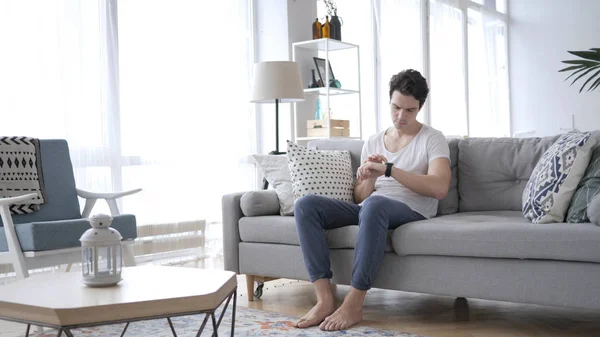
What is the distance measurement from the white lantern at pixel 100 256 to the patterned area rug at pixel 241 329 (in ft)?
2.63

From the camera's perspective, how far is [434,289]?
278 centimetres

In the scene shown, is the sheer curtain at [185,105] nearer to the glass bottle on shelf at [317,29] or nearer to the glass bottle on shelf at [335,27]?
the glass bottle on shelf at [317,29]

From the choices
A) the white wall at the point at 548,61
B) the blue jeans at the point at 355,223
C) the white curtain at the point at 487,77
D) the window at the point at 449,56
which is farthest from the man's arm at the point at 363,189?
the white wall at the point at 548,61

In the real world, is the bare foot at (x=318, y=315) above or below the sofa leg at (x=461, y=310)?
above

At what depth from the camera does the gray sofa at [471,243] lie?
2453mm

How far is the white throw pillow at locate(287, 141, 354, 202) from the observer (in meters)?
3.29

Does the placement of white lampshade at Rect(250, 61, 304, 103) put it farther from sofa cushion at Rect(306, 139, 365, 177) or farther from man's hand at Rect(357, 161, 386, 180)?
man's hand at Rect(357, 161, 386, 180)

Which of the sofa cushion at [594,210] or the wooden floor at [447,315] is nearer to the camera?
the sofa cushion at [594,210]

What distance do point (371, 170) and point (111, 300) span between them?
1.51m

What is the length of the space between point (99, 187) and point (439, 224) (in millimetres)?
2347

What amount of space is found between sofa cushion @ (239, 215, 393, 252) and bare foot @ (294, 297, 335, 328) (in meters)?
0.29

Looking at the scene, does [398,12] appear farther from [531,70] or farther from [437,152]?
[437,152]

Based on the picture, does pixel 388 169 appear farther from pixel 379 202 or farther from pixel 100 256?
pixel 100 256

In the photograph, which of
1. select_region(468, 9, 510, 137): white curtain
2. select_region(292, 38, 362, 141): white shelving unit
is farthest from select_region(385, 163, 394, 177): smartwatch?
select_region(468, 9, 510, 137): white curtain
